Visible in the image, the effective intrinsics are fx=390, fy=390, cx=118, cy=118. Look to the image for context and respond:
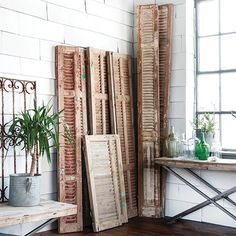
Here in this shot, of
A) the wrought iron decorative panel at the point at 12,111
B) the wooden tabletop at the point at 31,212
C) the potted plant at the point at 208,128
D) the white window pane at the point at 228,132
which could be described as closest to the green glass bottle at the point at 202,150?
the potted plant at the point at 208,128

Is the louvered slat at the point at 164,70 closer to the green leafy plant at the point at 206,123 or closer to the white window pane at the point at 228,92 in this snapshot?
the green leafy plant at the point at 206,123

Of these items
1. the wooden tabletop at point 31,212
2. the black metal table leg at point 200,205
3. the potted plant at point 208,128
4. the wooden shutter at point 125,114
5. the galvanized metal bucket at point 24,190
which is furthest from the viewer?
the wooden shutter at point 125,114

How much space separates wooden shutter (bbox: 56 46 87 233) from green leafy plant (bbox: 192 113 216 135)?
4.22ft

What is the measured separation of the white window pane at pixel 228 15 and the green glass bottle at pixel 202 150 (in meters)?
1.26

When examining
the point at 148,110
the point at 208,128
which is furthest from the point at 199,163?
the point at 148,110

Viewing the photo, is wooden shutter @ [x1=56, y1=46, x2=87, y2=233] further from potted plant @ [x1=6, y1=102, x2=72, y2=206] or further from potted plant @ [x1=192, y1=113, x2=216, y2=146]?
potted plant @ [x1=192, y1=113, x2=216, y2=146]

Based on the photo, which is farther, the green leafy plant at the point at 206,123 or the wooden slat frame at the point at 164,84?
the wooden slat frame at the point at 164,84

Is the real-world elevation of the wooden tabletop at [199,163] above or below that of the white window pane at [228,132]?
below

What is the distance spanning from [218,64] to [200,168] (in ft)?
4.22

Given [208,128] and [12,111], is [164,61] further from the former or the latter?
[12,111]

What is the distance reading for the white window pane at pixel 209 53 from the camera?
4.47 metres

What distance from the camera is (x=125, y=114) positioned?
4.54 metres

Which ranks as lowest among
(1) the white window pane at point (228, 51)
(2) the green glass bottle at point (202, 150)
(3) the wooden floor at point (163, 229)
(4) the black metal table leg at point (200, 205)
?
(3) the wooden floor at point (163, 229)

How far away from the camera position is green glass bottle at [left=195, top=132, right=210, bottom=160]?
160 inches
